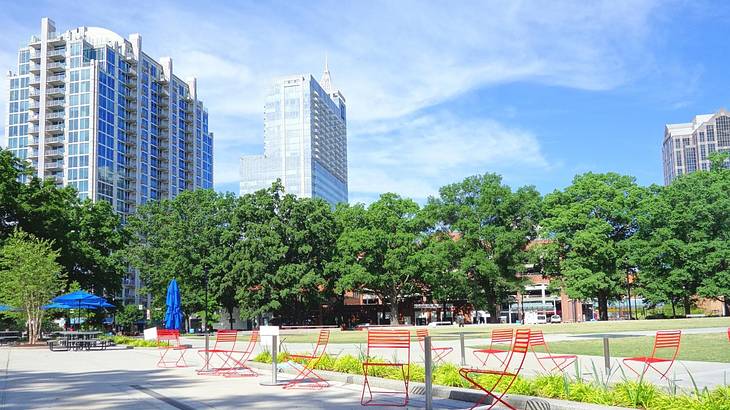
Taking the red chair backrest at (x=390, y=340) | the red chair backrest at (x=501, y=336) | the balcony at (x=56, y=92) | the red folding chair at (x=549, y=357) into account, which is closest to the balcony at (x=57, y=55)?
the balcony at (x=56, y=92)

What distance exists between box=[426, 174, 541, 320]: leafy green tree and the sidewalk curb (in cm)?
5123

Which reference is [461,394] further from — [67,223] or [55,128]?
[55,128]

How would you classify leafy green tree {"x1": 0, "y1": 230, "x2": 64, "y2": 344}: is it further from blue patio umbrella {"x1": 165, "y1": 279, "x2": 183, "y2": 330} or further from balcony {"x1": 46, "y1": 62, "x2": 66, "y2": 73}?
balcony {"x1": 46, "y1": 62, "x2": 66, "y2": 73}

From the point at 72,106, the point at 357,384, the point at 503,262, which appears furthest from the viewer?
the point at 72,106

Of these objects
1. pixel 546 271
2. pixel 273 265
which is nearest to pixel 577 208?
pixel 546 271

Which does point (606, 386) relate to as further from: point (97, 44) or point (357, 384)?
point (97, 44)

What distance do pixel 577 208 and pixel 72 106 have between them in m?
88.2

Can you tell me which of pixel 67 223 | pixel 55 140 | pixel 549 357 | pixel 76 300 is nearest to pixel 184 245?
pixel 67 223

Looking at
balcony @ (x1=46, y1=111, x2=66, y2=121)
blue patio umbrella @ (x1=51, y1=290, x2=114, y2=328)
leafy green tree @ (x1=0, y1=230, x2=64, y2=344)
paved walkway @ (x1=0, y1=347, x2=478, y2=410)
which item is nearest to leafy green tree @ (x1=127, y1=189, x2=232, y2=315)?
leafy green tree @ (x1=0, y1=230, x2=64, y2=344)

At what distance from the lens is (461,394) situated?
1062 cm

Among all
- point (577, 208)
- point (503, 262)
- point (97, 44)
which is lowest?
point (503, 262)

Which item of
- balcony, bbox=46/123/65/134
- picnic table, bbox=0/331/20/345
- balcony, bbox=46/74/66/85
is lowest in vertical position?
picnic table, bbox=0/331/20/345

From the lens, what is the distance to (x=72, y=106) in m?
115

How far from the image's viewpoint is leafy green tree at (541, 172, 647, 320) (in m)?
63.0
